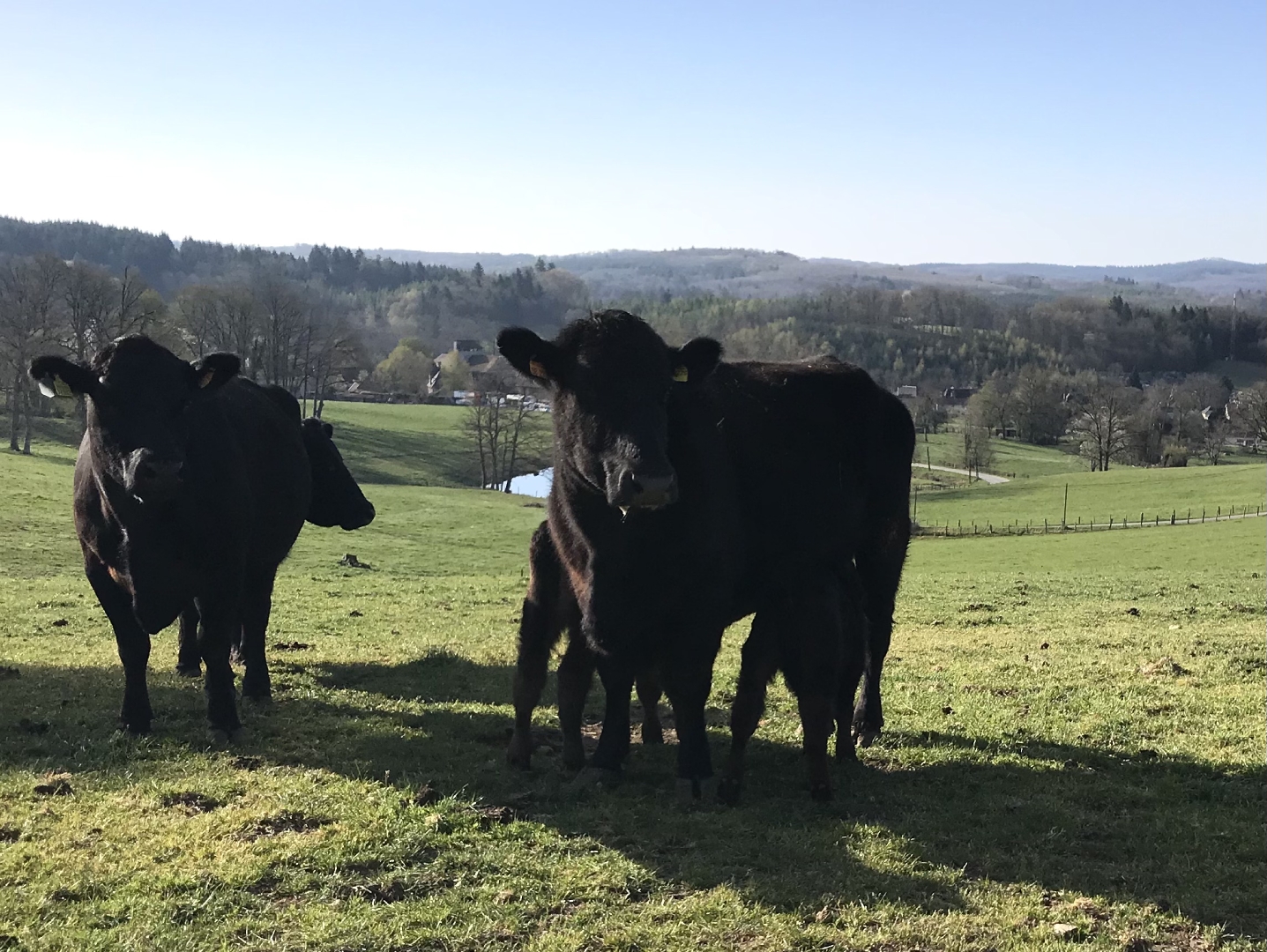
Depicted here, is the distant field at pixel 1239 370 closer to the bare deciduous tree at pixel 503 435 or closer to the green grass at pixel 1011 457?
the green grass at pixel 1011 457

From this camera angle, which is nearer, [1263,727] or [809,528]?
[809,528]

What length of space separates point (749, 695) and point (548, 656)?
5.55 feet

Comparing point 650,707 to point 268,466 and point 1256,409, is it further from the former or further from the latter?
point 1256,409

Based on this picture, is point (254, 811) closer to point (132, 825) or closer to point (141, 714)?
point (132, 825)

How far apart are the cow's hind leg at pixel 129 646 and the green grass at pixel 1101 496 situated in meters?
54.7

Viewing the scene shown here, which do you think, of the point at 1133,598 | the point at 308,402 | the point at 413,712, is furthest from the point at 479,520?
the point at 308,402

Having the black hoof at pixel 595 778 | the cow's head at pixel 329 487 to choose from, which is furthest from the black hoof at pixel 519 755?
the cow's head at pixel 329 487

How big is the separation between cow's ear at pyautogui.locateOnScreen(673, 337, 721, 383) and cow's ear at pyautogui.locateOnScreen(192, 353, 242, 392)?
4.06 meters

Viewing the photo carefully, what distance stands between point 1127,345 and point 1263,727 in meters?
206

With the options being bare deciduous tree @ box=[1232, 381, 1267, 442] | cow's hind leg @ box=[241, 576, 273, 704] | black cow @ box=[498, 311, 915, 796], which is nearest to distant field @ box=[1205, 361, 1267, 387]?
bare deciduous tree @ box=[1232, 381, 1267, 442]

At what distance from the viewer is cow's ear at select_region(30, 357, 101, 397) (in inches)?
329

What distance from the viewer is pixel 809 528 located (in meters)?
7.60

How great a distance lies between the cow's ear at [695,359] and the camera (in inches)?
290

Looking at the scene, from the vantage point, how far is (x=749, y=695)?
7.36 m
